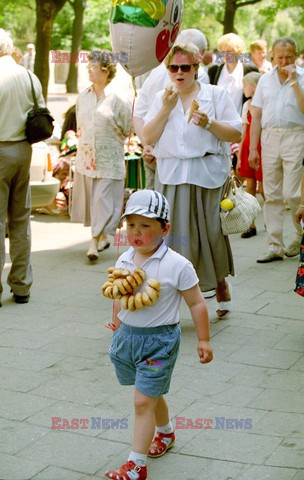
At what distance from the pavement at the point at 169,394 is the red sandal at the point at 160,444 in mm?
43

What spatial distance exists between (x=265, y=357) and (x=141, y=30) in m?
2.34

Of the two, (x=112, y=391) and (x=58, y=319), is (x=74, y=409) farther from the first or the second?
(x=58, y=319)

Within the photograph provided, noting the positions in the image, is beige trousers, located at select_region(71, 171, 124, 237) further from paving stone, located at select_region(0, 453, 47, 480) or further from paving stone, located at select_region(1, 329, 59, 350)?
paving stone, located at select_region(0, 453, 47, 480)

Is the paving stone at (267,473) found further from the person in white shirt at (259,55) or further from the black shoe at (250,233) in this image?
the person in white shirt at (259,55)

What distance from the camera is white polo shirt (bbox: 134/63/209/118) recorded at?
791 cm

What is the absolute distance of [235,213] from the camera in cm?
714

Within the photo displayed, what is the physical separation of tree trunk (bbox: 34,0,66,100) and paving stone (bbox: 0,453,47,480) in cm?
1222

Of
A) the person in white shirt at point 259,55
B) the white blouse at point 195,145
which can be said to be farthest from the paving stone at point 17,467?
the person in white shirt at point 259,55

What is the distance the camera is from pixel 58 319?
7.58 metres

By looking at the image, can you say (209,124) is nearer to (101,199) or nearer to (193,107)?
(193,107)

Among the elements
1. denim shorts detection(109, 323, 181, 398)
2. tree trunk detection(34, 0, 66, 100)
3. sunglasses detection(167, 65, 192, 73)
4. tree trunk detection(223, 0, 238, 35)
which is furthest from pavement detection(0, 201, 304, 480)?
tree trunk detection(223, 0, 238, 35)

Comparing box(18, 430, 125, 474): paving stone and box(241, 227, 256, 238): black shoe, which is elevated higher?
box(18, 430, 125, 474): paving stone

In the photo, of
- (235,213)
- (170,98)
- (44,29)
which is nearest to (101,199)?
(235,213)

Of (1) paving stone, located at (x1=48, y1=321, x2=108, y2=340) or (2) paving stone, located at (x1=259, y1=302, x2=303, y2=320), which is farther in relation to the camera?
(2) paving stone, located at (x1=259, y1=302, x2=303, y2=320)
